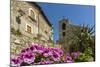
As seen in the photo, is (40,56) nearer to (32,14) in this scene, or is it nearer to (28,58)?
(28,58)

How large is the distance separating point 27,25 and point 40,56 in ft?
1.22

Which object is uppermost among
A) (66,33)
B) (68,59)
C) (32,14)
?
(32,14)

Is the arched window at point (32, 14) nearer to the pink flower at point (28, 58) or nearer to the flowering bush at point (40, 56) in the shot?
the flowering bush at point (40, 56)

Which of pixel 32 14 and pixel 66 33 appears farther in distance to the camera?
pixel 66 33

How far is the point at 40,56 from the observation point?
254 cm

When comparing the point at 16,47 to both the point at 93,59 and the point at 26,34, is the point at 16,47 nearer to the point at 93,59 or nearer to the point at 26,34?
the point at 26,34

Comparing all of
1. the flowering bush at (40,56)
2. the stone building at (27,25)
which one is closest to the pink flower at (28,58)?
the flowering bush at (40,56)

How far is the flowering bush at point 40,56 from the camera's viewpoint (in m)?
2.43

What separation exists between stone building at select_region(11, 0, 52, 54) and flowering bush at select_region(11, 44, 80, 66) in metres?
0.07

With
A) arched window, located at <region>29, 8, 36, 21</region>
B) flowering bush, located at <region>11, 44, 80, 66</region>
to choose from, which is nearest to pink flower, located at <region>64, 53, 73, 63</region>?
flowering bush, located at <region>11, 44, 80, 66</region>

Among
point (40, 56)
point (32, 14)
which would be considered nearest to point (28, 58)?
point (40, 56)

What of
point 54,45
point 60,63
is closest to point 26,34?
point 54,45

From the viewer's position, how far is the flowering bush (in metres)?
2.43

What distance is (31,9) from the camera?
8.22ft
